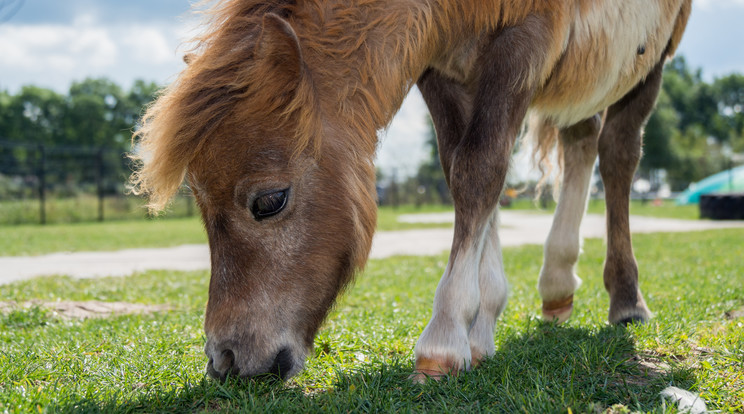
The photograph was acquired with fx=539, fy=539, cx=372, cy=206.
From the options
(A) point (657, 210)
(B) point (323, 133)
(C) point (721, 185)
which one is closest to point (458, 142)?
(B) point (323, 133)

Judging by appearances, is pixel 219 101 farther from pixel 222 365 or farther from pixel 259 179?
pixel 222 365

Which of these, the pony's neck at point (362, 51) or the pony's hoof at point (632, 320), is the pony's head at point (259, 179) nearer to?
the pony's neck at point (362, 51)

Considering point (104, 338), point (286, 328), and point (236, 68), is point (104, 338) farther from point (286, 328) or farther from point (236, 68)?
point (236, 68)

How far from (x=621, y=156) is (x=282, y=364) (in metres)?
2.59

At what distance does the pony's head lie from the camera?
1968mm

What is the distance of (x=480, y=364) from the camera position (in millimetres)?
2320

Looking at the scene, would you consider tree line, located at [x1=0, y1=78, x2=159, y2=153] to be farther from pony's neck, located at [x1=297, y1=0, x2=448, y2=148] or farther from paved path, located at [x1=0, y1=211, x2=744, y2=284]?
pony's neck, located at [x1=297, y1=0, x2=448, y2=148]

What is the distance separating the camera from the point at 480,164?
2.22 metres

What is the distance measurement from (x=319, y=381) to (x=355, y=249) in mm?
580

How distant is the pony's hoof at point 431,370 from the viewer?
2.07 metres

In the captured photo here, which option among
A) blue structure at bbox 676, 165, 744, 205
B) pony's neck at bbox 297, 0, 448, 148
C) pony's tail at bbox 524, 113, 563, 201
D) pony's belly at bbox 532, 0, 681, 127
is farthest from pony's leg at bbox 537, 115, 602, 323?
blue structure at bbox 676, 165, 744, 205

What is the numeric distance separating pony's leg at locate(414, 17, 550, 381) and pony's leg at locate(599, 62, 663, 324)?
1473 mm

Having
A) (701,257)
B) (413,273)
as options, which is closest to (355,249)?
(413,273)

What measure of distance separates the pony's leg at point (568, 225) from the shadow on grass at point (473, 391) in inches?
37.8
